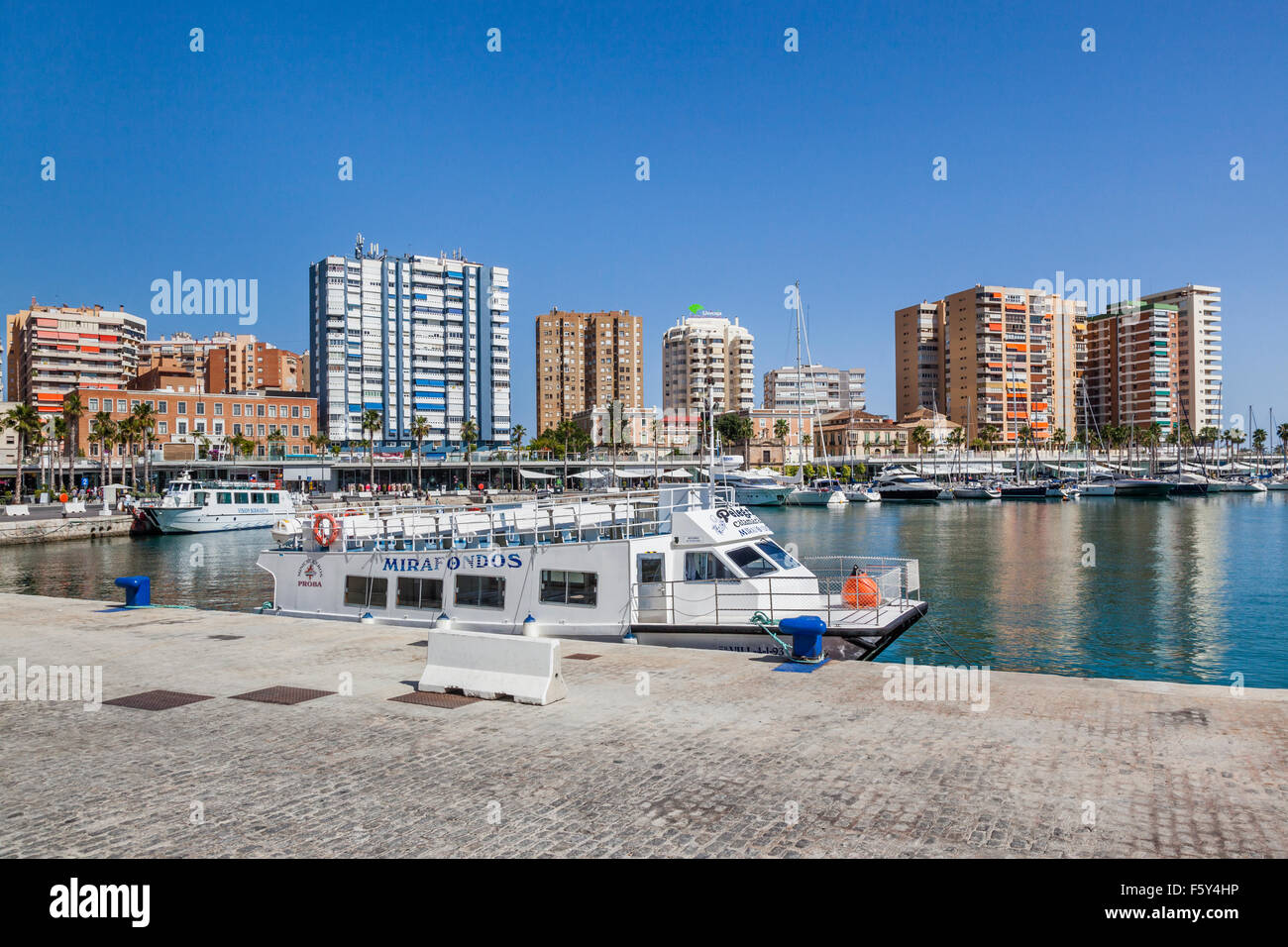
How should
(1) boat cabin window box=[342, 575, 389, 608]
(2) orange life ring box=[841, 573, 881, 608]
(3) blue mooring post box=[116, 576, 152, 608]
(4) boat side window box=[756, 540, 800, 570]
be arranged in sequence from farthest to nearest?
(3) blue mooring post box=[116, 576, 152, 608] → (1) boat cabin window box=[342, 575, 389, 608] → (4) boat side window box=[756, 540, 800, 570] → (2) orange life ring box=[841, 573, 881, 608]

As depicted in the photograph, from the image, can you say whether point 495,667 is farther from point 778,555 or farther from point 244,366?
point 244,366

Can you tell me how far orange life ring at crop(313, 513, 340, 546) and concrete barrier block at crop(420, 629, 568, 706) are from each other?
38.6 ft

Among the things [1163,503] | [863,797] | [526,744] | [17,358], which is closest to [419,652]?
[526,744]

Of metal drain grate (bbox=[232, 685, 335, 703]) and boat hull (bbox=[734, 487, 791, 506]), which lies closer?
metal drain grate (bbox=[232, 685, 335, 703])

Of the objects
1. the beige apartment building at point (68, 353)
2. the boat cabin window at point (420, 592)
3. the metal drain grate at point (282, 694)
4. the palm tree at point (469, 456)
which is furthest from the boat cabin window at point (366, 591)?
the beige apartment building at point (68, 353)

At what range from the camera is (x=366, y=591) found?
22.5 m

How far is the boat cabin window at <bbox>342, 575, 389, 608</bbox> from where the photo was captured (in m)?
22.1

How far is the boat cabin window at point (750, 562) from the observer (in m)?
19.1

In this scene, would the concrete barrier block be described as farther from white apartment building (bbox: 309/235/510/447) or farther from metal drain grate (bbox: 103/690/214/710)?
white apartment building (bbox: 309/235/510/447)

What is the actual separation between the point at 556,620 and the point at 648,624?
7.39 ft

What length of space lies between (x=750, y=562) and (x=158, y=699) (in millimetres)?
11551

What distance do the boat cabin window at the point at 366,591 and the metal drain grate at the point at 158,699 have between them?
9.05 meters

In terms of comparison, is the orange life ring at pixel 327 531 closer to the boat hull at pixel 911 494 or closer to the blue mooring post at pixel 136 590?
the blue mooring post at pixel 136 590

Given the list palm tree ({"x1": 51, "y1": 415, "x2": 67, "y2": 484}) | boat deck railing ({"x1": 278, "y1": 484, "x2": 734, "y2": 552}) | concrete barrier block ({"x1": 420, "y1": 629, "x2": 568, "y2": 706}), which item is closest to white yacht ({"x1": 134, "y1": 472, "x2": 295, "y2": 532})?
palm tree ({"x1": 51, "y1": 415, "x2": 67, "y2": 484})
